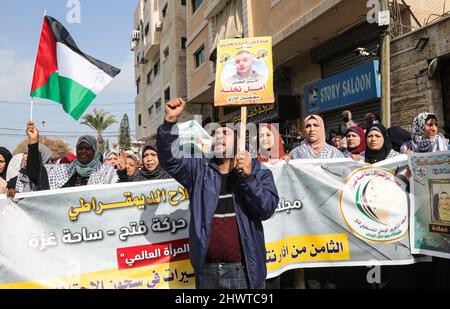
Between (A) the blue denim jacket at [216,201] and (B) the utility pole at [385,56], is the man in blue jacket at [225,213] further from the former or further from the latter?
(B) the utility pole at [385,56]

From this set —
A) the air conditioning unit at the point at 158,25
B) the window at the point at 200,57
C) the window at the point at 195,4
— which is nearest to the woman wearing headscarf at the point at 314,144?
the window at the point at 200,57

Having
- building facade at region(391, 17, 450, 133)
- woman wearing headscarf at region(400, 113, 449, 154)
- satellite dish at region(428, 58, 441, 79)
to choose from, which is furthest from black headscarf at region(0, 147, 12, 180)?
satellite dish at region(428, 58, 441, 79)

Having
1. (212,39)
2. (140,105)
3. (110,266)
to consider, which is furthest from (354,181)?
(140,105)

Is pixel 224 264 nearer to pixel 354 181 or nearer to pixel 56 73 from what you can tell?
pixel 354 181

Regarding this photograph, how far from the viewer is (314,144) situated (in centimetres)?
365

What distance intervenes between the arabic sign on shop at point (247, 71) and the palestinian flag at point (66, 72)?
107 centimetres

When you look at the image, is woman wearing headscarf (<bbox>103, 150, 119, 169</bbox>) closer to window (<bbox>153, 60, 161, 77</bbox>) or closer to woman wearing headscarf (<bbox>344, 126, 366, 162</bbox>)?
woman wearing headscarf (<bbox>344, 126, 366, 162</bbox>)

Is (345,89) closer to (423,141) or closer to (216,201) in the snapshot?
(423,141)

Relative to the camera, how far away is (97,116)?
42.4 metres

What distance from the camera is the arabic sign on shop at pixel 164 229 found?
301cm

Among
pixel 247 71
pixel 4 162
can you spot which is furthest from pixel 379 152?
pixel 4 162

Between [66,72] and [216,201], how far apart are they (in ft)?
7.07

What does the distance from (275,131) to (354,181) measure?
859 mm

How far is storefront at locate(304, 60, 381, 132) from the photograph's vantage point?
7.70 metres
